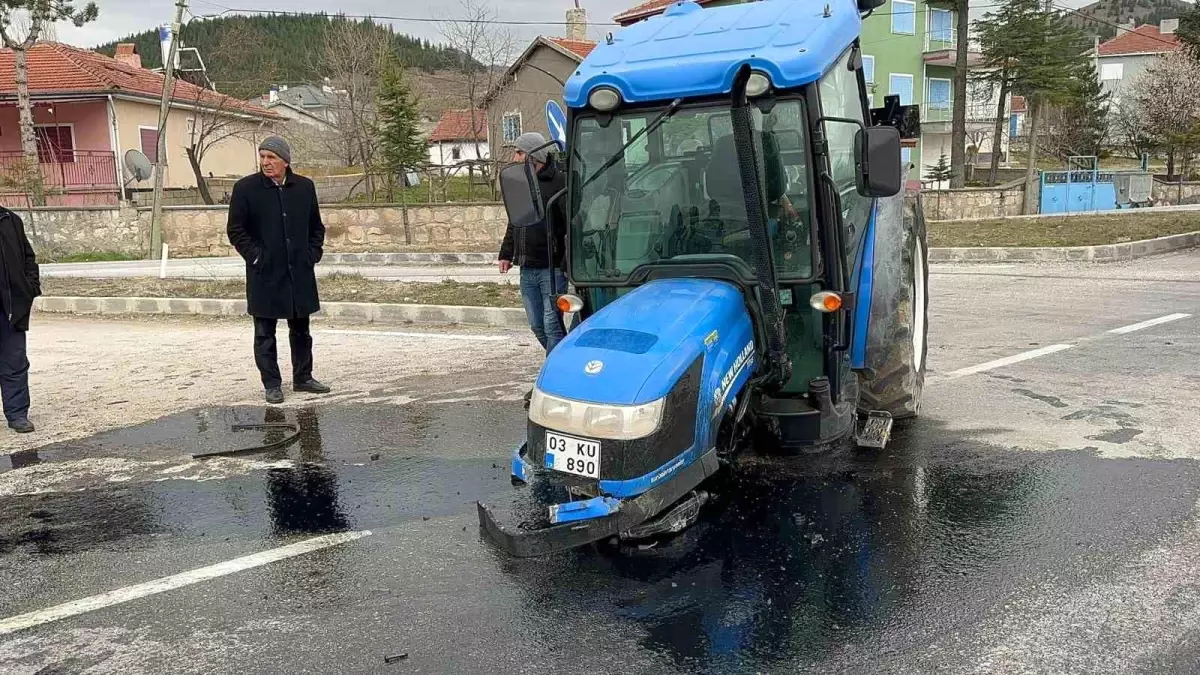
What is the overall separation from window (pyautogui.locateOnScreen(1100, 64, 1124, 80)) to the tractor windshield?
2979 inches

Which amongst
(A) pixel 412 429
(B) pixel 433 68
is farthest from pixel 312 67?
(A) pixel 412 429

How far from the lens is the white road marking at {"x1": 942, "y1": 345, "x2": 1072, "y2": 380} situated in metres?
7.30

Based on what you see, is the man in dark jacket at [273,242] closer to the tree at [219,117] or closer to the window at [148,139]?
the tree at [219,117]

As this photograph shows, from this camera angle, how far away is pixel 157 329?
1130cm

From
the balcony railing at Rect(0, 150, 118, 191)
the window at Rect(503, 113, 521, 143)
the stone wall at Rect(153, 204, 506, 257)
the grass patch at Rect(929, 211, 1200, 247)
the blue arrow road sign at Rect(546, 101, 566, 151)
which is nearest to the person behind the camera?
the blue arrow road sign at Rect(546, 101, 566, 151)

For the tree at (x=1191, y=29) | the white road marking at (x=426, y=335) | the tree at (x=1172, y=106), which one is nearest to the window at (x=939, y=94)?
the tree at (x=1172, y=106)

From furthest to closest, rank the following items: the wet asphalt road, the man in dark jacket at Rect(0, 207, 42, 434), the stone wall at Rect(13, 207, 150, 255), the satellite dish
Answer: the satellite dish
the stone wall at Rect(13, 207, 150, 255)
the man in dark jacket at Rect(0, 207, 42, 434)
the wet asphalt road

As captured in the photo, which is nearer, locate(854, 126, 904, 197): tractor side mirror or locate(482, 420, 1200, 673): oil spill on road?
locate(482, 420, 1200, 673): oil spill on road

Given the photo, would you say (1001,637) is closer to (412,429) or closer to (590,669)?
(590,669)

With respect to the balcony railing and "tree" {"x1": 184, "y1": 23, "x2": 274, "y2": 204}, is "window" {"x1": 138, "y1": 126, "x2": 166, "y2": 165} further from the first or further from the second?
the balcony railing

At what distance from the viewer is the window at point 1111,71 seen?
67875 mm

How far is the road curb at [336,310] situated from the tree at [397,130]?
46.8 ft

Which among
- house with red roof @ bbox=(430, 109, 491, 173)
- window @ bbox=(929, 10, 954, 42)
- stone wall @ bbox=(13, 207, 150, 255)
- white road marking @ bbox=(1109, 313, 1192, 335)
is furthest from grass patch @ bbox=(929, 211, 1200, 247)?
house with red roof @ bbox=(430, 109, 491, 173)

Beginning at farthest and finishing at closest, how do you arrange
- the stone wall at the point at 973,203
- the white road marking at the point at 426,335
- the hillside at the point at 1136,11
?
the hillside at the point at 1136,11 → the stone wall at the point at 973,203 → the white road marking at the point at 426,335
